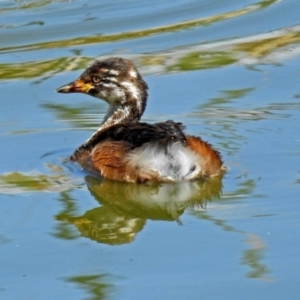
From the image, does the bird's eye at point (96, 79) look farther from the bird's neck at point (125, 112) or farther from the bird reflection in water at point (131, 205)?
the bird reflection in water at point (131, 205)

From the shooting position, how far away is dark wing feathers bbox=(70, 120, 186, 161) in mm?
6875

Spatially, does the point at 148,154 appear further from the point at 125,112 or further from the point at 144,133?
the point at 125,112

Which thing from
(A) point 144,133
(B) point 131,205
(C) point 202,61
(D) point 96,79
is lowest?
(B) point 131,205

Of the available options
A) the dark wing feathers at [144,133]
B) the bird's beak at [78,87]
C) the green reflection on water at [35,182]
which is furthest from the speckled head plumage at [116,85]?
the green reflection on water at [35,182]

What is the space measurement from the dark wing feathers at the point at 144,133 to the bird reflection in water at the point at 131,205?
0.96 ft

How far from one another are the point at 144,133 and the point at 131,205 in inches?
20.2

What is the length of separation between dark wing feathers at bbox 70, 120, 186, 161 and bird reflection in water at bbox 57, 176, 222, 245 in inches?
11.6

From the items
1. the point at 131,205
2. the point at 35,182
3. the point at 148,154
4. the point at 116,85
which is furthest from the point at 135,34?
the point at 131,205

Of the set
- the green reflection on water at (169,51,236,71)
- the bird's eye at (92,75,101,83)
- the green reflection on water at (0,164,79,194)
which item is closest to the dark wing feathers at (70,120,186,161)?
the green reflection on water at (0,164,79,194)

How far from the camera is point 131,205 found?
6727mm

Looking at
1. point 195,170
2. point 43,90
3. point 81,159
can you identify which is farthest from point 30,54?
point 195,170

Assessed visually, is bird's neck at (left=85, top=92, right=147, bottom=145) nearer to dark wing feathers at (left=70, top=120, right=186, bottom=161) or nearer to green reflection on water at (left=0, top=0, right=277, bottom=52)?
dark wing feathers at (left=70, top=120, right=186, bottom=161)

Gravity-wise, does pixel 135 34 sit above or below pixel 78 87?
below

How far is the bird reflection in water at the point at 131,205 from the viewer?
20.3 ft
